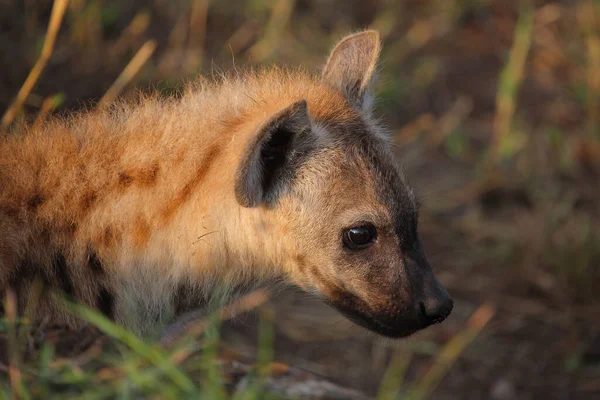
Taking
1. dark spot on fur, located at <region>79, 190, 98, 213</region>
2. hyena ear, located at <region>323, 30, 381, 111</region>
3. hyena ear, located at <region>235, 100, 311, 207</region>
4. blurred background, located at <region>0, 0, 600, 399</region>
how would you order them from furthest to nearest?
1. blurred background, located at <region>0, 0, 600, 399</region>
2. hyena ear, located at <region>323, 30, 381, 111</region>
3. dark spot on fur, located at <region>79, 190, 98, 213</region>
4. hyena ear, located at <region>235, 100, 311, 207</region>

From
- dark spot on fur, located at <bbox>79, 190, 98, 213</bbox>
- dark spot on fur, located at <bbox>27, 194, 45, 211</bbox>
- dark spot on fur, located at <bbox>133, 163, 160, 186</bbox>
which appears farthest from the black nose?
dark spot on fur, located at <bbox>27, 194, 45, 211</bbox>

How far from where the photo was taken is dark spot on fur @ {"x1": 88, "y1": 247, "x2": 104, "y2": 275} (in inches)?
85.4

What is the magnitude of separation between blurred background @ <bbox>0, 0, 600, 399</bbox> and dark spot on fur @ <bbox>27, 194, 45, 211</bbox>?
0.64 m

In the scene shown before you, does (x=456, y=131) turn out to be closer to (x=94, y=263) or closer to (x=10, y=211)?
(x=94, y=263)

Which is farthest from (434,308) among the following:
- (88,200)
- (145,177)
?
(88,200)

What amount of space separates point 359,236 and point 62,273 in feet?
2.46

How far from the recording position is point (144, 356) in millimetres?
2051

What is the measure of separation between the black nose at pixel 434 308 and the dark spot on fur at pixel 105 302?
2.61 ft

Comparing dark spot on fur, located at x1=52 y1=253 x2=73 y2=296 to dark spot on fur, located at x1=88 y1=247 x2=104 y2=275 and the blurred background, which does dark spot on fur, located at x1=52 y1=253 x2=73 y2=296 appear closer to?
dark spot on fur, located at x1=88 y1=247 x2=104 y2=275

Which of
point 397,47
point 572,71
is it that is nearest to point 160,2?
point 397,47

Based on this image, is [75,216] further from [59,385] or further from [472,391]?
[472,391]

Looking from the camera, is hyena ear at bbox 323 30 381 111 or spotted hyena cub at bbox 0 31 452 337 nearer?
spotted hyena cub at bbox 0 31 452 337

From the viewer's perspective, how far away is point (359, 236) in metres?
2.25

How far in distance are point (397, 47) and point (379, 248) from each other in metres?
3.14
